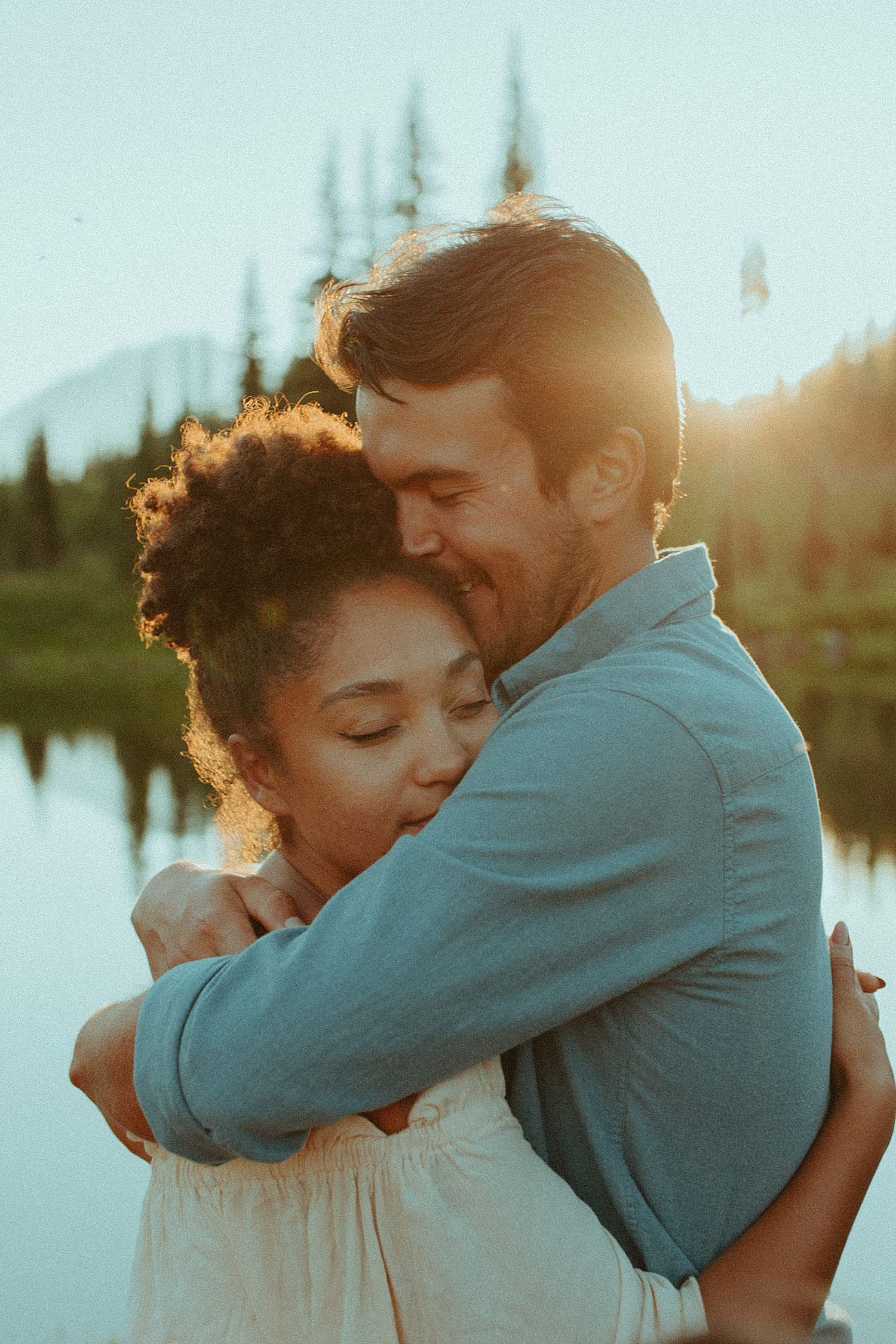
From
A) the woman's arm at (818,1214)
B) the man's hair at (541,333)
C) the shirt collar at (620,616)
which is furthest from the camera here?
the man's hair at (541,333)

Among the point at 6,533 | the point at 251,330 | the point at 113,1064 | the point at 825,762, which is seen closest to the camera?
the point at 113,1064

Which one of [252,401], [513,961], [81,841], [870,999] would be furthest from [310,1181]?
[81,841]

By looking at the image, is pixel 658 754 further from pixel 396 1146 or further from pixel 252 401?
pixel 252 401

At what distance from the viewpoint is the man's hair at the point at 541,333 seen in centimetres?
228

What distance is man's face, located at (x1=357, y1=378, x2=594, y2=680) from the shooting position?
233 cm

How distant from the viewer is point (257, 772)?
8.71 ft

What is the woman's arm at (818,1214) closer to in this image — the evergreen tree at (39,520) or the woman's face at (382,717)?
the woman's face at (382,717)

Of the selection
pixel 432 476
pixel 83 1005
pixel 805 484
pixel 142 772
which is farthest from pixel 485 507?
pixel 805 484

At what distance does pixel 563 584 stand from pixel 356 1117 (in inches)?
40.2

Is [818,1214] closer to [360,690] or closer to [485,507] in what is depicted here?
[360,690]

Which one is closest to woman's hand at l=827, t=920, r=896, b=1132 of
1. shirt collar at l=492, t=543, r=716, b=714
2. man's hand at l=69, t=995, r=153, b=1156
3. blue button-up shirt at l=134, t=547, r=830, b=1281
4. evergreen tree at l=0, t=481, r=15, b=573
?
blue button-up shirt at l=134, t=547, r=830, b=1281

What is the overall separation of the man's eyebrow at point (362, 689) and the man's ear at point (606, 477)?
473 millimetres

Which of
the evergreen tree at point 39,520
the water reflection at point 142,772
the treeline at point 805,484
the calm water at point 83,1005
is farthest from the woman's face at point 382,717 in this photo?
the evergreen tree at point 39,520

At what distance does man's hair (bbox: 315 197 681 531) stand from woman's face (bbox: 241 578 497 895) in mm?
379
